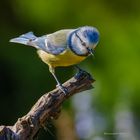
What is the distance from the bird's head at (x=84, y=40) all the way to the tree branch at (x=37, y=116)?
0.17m

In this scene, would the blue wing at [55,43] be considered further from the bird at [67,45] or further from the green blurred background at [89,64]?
the green blurred background at [89,64]

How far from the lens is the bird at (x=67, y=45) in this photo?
8.61 ft

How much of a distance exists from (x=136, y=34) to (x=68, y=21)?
0.38 metres

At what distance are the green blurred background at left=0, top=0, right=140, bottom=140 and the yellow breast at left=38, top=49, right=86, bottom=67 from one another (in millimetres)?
927

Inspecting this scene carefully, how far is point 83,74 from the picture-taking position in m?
2.63


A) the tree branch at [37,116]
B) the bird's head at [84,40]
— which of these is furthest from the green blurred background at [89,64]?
the tree branch at [37,116]

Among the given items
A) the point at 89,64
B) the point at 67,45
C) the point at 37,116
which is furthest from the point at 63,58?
the point at 89,64

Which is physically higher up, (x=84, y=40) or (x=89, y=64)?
(x=89, y=64)

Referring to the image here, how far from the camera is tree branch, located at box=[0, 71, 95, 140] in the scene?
2.25 metres

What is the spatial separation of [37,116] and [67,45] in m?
0.58

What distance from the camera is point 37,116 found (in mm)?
2314

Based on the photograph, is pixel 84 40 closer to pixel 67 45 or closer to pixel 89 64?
pixel 67 45

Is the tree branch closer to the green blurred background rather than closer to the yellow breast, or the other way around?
the yellow breast

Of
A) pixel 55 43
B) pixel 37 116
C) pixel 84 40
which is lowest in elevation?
pixel 37 116
